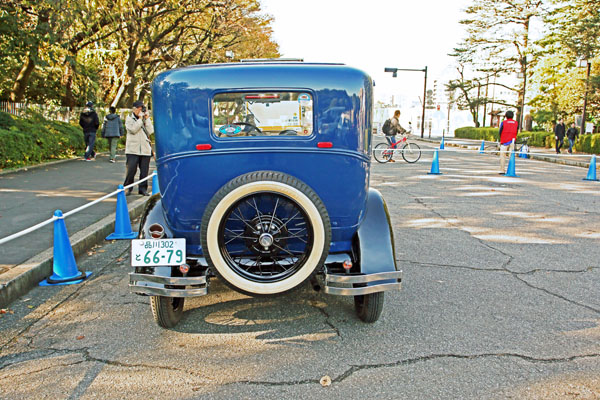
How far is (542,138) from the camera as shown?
31.5 metres

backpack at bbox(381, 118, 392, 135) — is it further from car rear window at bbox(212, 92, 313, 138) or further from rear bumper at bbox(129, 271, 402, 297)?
rear bumper at bbox(129, 271, 402, 297)

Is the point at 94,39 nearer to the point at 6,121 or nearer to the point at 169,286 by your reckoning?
the point at 6,121

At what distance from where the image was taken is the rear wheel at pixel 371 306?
379 cm

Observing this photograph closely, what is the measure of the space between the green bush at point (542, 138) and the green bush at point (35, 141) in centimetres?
2401

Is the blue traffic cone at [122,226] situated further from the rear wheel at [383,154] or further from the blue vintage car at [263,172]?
the rear wheel at [383,154]

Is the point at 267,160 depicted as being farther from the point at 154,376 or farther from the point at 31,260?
the point at 31,260

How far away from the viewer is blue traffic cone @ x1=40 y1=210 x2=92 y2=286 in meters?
4.96

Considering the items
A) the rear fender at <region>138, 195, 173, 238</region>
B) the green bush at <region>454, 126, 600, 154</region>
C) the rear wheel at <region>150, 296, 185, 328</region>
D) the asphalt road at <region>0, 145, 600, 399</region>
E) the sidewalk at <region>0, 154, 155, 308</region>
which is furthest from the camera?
the green bush at <region>454, 126, 600, 154</region>

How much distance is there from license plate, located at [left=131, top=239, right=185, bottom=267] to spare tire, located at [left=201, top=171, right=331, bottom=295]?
29cm

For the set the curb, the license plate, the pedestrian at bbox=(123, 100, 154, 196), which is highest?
the pedestrian at bbox=(123, 100, 154, 196)

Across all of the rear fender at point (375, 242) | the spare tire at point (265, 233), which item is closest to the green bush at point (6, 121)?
the spare tire at point (265, 233)

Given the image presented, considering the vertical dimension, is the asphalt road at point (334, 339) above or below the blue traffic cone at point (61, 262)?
below

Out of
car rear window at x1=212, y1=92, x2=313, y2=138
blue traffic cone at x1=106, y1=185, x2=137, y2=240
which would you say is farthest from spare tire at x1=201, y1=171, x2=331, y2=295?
blue traffic cone at x1=106, y1=185, x2=137, y2=240

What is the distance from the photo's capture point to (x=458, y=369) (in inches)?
126
